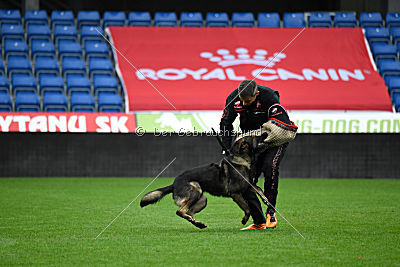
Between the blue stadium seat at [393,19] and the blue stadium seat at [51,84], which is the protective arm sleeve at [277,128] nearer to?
the blue stadium seat at [51,84]

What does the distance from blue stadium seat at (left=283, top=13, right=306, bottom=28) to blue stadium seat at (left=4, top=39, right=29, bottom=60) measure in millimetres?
7574

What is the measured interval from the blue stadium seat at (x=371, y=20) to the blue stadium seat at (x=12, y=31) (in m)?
10.0

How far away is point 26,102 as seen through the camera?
1366 centimetres

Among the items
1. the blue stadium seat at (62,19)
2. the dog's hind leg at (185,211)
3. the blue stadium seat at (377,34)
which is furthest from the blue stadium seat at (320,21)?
the dog's hind leg at (185,211)

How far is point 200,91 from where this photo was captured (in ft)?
46.9

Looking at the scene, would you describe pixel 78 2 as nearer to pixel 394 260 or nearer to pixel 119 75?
pixel 119 75

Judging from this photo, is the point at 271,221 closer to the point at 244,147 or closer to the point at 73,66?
the point at 244,147

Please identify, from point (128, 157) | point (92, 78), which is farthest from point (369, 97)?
point (92, 78)

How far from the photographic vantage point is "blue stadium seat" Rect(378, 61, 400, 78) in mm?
15234

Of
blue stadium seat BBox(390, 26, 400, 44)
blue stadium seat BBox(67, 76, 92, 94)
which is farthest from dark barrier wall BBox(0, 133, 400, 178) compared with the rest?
blue stadium seat BBox(390, 26, 400, 44)

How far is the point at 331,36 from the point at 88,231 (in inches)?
479

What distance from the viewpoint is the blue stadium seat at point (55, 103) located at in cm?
1368

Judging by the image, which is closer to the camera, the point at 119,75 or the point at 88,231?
the point at 88,231

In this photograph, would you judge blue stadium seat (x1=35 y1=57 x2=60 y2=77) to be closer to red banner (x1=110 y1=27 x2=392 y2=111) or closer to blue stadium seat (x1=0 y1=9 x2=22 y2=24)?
red banner (x1=110 y1=27 x2=392 y2=111)
